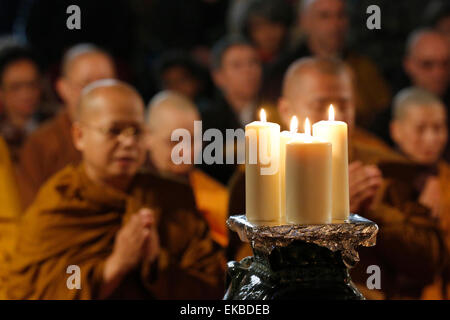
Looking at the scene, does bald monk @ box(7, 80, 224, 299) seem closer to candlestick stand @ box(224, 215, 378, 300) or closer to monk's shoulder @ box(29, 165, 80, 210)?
monk's shoulder @ box(29, 165, 80, 210)

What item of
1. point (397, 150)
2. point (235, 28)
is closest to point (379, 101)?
point (397, 150)

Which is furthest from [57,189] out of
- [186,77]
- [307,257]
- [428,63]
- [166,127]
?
[307,257]

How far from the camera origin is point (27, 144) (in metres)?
3.93

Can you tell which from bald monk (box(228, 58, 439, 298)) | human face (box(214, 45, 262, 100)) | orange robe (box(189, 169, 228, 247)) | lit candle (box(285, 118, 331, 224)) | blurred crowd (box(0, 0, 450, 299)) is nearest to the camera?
lit candle (box(285, 118, 331, 224))

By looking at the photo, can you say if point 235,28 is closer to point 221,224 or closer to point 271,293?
point 221,224

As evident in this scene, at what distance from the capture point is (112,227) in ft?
12.0

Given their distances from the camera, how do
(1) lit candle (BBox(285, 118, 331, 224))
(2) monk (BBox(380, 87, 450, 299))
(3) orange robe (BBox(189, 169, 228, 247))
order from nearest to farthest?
(1) lit candle (BBox(285, 118, 331, 224)), (3) orange robe (BBox(189, 169, 228, 247)), (2) monk (BBox(380, 87, 450, 299))

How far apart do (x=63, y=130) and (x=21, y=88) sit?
0.35 m

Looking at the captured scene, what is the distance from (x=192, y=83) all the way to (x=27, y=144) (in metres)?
0.90

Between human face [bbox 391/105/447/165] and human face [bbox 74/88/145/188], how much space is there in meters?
1.42

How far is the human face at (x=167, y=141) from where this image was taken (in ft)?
12.9

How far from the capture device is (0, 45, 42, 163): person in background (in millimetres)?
3984

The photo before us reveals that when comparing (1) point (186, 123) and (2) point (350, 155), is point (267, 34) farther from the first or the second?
(2) point (350, 155)

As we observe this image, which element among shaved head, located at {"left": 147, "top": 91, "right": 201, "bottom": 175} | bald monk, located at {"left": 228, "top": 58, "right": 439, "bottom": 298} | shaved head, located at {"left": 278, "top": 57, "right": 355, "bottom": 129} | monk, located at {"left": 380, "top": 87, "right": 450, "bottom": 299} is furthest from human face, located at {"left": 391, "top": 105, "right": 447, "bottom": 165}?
shaved head, located at {"left": 147, "top": 91, "right": 201, "bottom": 175}
